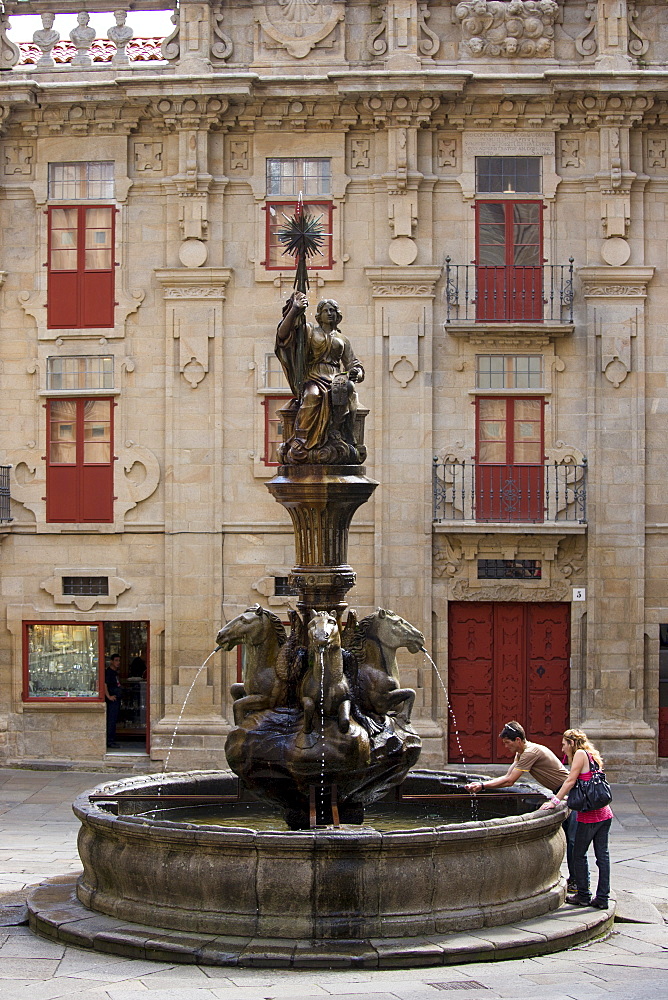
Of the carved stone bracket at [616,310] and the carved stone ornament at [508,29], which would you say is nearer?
the carved stone bracket at [616,310]

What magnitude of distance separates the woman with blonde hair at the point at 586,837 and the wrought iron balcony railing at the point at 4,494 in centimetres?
1355

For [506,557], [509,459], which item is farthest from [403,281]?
[506,557]

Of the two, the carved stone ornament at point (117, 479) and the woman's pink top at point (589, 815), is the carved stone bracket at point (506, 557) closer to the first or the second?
the carved stone ornament at point (117, 479)

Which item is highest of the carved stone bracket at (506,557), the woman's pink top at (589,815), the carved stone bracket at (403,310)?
the carved stone bracket at (403,310)

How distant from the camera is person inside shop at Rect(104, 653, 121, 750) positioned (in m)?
25.1

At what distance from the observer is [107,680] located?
2534 cm

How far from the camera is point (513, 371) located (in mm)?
24766

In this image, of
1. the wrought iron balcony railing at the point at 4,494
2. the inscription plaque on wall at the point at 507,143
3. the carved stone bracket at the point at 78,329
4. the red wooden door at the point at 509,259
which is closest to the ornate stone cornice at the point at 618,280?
the red wooden door at the point at 509,259

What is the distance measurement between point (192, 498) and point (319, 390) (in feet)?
34.0

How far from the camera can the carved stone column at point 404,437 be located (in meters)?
24.5

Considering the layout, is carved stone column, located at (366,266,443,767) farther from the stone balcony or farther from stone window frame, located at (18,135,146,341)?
stone window frame, located at (18,135,146,341)

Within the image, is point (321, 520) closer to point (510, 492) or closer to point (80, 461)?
point (510, 492)

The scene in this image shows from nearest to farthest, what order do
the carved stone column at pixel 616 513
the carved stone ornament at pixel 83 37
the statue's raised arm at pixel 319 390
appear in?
the statue's raised arm at pixel 319 390 < the carved stone column at pixel 616 513 < the carved stone ornament at pixel 83 37

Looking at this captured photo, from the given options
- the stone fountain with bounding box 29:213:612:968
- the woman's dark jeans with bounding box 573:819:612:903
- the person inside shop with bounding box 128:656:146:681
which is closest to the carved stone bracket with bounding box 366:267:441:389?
the person inside shop with bounding box 128:656:146:681
